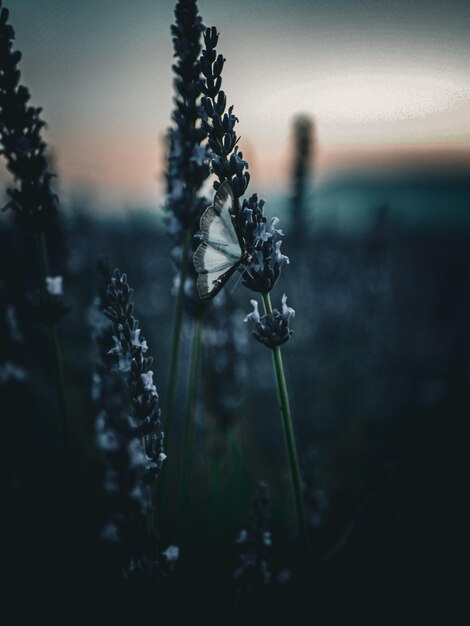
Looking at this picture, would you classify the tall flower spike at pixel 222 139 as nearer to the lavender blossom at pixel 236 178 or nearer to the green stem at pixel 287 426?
the lavender blossom at pixel 236 178

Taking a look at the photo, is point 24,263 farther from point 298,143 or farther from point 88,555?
point 298,143

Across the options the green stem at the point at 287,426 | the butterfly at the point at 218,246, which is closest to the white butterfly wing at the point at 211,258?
the butterfly at the point at 218,246

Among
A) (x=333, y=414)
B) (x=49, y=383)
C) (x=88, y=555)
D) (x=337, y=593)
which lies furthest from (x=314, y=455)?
(x=49, y=383)

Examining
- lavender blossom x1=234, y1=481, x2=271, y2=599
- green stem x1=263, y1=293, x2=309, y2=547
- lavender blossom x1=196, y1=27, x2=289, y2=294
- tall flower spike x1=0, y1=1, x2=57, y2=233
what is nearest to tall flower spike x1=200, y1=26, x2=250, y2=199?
lavender blossom x1=196, y1=27, x2=289, y2=294

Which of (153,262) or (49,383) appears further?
(153,262)

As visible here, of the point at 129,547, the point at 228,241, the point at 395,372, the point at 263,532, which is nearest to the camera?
the point at 129,547

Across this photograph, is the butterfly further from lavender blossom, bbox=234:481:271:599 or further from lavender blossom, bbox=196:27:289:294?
lavender blossom, bbox=234:481:271:599

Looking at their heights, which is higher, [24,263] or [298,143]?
[298,143]
